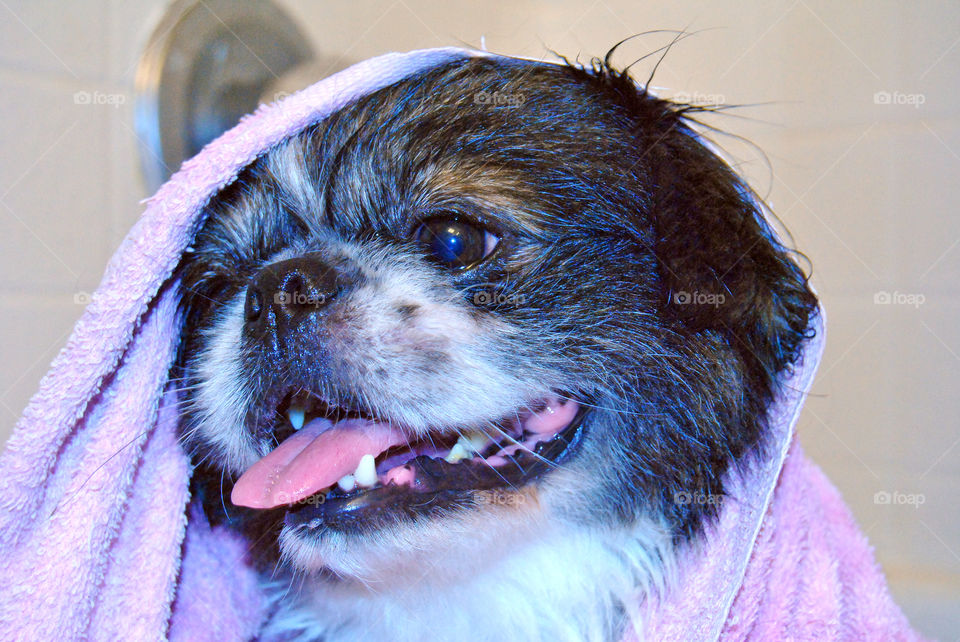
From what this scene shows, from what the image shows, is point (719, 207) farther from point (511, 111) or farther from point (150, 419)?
point (150, 419)

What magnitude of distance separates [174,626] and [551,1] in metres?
1.73

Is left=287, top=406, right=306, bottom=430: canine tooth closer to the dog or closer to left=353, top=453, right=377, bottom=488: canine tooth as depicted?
the dog

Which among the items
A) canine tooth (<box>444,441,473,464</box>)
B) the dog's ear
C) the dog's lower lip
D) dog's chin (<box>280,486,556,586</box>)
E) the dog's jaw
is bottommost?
the dog's jaw

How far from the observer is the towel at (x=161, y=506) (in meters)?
1.04

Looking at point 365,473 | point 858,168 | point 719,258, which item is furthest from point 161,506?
point 858,168

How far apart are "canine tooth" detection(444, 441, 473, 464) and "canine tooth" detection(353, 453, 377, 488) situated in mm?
110

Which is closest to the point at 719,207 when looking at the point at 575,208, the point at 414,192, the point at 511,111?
the point at 575,208

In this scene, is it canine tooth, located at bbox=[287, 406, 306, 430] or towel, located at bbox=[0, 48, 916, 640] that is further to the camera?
canine tooth, located at bbox=[287, 406, 306, 430]

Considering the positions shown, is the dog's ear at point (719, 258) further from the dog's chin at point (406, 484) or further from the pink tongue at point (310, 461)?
the pink tongue at point (310, 461)

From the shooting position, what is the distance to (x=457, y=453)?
1.08 metres

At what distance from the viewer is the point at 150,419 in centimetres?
115

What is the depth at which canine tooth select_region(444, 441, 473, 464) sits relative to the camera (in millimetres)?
1078

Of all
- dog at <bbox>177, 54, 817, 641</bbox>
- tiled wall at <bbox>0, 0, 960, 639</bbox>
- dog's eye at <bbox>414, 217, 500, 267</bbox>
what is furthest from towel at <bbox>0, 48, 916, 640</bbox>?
tiled wall at <bbox>0, 0, 960, 639</bbox>

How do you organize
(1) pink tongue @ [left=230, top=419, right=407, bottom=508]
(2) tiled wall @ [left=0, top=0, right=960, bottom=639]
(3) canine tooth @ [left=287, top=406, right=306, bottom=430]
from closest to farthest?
(1) pink tongue @ [left=230, top=419, right=407, bottom=508], (3) canine tooth @ [left=287, top=406, right=306, bottom=430], (2) tiled wall @ [left=0, top=0, right=960, bottom=639]
